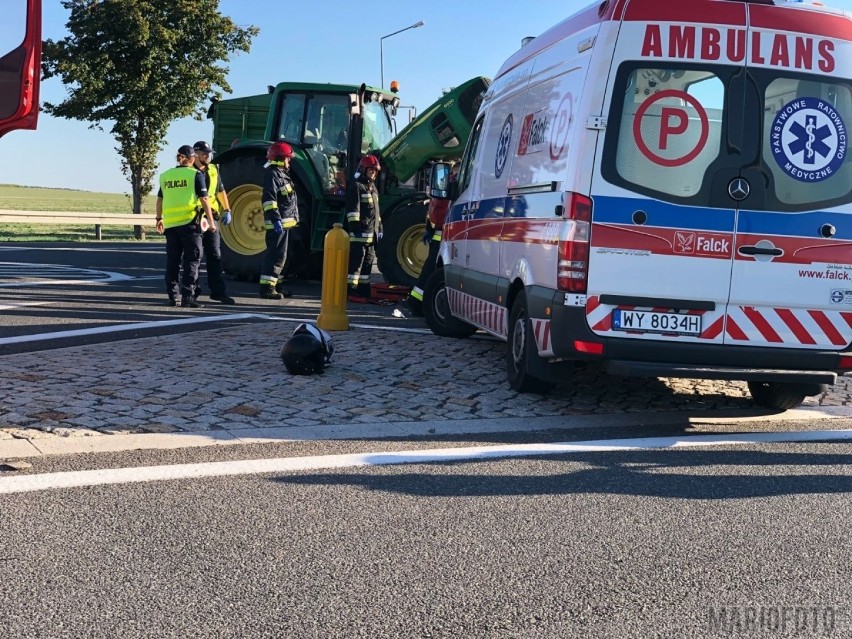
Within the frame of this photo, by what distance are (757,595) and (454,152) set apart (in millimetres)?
11048

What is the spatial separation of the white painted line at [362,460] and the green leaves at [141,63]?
27913 millimetres

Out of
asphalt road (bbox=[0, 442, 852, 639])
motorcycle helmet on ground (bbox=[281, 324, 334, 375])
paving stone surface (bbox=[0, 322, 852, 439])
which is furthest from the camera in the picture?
motorcycle helmet on ground (bbox=[281, 324, 334, 375])

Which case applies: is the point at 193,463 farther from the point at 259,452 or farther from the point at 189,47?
the point at 189,47

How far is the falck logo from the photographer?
6.50 m

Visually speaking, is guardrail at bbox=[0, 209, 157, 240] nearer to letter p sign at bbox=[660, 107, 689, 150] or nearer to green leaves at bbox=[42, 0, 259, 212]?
green leaves at bbox=[42, 0, 259, 212]

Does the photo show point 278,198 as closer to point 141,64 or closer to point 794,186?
point 794,186

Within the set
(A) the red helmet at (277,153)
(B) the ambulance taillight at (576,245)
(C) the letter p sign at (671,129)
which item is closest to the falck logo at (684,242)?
(C) the letter p sign at (671,129)

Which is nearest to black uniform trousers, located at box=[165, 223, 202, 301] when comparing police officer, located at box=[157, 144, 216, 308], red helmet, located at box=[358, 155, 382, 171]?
police officer, located at box=[157, 144, 216, 308]

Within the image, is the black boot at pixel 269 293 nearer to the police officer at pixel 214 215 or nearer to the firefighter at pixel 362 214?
the police officer at pixel 214 215

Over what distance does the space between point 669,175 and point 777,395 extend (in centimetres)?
207

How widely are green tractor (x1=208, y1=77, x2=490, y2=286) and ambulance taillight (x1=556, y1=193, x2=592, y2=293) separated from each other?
7.46m

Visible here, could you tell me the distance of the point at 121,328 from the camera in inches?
398

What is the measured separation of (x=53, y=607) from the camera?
3.49m

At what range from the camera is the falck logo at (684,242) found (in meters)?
6.50
